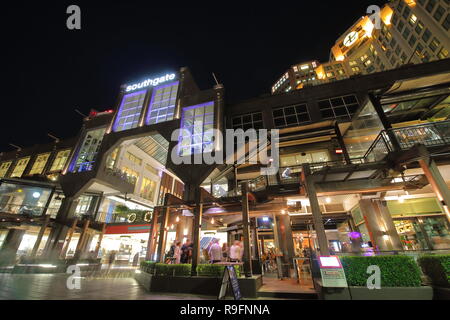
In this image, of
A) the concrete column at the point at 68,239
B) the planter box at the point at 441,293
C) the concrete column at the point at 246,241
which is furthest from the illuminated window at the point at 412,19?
the concrete column at the point at 68,239

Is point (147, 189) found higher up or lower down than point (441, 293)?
higher up

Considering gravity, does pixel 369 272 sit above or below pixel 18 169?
below

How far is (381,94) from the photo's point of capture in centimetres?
1165

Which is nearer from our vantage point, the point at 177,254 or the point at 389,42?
the point at 177,254

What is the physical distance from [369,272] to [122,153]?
1088 inches

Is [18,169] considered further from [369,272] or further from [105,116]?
[369,272]

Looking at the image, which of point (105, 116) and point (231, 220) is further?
point (105, 116)

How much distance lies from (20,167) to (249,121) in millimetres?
35944

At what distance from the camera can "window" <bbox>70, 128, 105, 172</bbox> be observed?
24047 mm

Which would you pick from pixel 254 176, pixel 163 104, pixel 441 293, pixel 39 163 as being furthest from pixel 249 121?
pixel 39 163

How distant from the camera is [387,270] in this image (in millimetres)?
6234

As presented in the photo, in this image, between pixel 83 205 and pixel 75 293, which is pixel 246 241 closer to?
pixel 75 293

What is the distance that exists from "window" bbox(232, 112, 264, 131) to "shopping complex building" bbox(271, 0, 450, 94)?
6.29 metres
